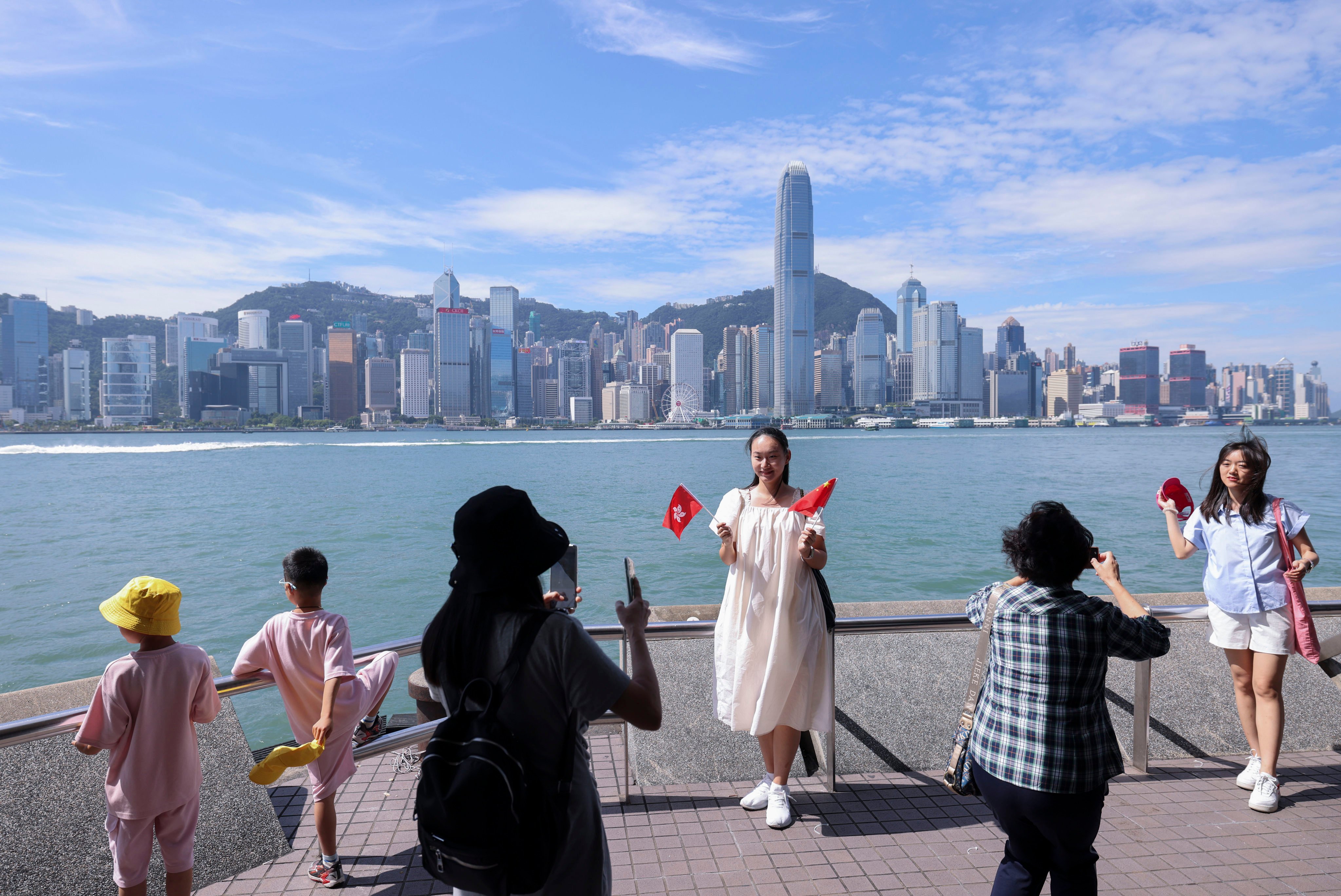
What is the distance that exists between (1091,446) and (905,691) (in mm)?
111926

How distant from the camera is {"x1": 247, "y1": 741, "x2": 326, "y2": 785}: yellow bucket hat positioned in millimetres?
2734

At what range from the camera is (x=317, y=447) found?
352ft

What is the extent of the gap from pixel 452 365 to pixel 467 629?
168834 millimetres

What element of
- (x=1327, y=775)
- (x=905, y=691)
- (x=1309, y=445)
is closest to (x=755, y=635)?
(x=905, y=691)

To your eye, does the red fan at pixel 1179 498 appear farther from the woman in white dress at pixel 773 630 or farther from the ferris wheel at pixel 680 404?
the ferris wheel at pixel 680 404

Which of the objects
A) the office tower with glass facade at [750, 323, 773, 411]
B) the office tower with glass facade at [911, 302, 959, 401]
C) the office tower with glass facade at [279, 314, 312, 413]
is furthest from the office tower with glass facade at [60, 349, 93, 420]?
the office tower with glass facade at [911, 302, 959, 401]

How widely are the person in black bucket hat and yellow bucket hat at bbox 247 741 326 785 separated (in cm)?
120

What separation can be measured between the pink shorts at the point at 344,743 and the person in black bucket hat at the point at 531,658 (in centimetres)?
155

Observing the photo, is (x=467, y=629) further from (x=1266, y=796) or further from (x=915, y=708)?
(x=1266, y=796)

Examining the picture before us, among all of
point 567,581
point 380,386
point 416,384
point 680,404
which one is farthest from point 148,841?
point 416,384

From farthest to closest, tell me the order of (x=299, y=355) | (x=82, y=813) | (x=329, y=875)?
1. (x=299, y=355)
2. (x=329, y=875)
3. (x=82, y=813)

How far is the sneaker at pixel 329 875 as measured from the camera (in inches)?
126

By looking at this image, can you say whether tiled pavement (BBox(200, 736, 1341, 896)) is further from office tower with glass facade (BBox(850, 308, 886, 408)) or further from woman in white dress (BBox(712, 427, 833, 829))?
office tower with glass facade (BBox(850, 308, 886, 408))

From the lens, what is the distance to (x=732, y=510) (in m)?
3.94
